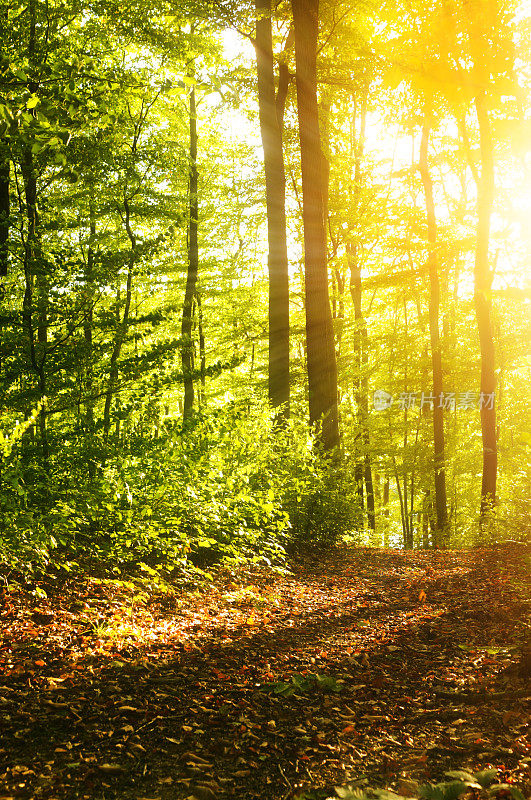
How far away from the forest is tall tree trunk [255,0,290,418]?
0.07 m

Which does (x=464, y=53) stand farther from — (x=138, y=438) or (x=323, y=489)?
(x=138, y=438)

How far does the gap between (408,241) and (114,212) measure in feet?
27.1

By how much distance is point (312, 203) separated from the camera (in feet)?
35.8

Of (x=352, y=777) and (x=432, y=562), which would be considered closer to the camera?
(x=352, y=777)

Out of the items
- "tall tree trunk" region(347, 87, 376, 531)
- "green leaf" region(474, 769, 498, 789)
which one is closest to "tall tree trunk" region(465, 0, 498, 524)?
"tall tree trunk" region(347, 87, 376, 531)

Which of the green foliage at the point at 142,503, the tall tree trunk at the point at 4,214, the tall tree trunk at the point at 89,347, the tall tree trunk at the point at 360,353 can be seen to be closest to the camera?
the green foliage at the point at 142,503

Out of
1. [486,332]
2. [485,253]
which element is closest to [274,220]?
[485,253]

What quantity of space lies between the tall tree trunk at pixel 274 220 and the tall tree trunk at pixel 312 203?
0.56 meters

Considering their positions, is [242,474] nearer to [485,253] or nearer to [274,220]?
[274,220]

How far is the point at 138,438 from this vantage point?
6352 mm

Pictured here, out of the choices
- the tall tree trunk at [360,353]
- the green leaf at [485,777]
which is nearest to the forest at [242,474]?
the green leaf at [485,777]

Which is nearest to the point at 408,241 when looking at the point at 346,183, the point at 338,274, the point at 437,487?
the point at 346,183

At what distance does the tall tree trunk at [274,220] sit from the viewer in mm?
11297

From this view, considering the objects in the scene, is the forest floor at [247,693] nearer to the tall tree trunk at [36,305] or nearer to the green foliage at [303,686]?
the green foliage at [303,686]
